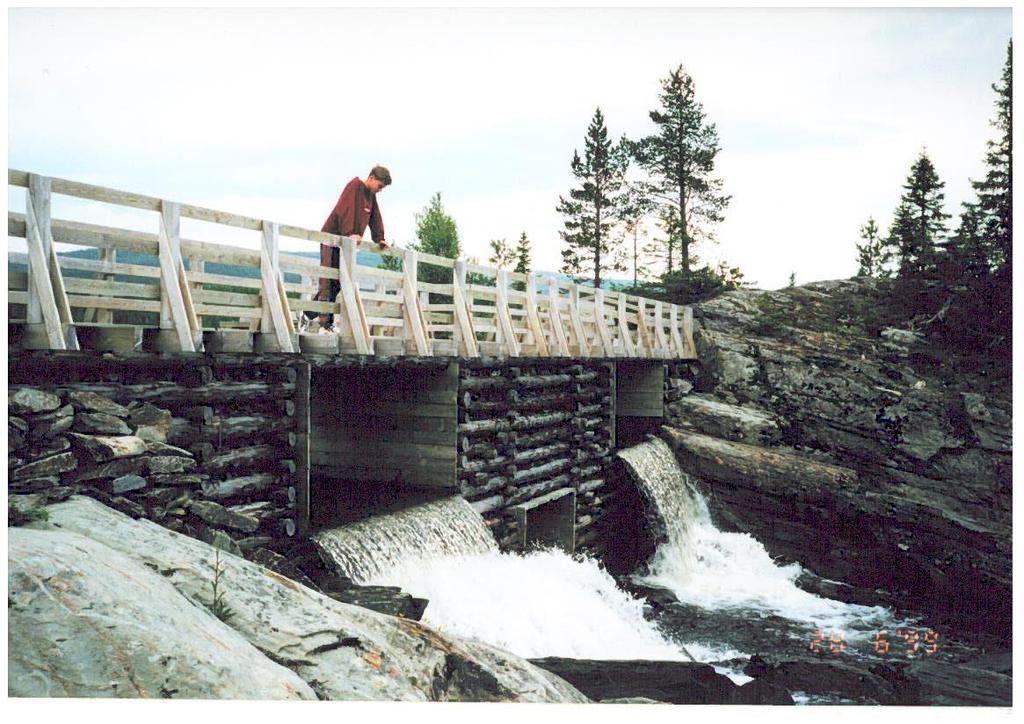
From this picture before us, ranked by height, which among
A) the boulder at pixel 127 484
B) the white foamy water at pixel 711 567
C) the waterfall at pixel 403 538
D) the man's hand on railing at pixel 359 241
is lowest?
the white foamy water at pixel 711 567

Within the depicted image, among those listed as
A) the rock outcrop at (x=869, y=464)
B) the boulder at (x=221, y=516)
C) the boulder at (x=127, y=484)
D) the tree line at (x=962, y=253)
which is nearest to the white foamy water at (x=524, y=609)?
the boulder at (x=221, y=516)

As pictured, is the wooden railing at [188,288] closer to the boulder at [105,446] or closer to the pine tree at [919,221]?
the boulder at [105,446]

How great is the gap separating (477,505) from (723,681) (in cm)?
474

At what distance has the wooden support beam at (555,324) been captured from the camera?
1505 centimetres

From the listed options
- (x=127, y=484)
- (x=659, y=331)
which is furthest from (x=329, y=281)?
(x=659, y=331)

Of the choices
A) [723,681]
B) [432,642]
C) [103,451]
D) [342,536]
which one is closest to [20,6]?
[103,451]

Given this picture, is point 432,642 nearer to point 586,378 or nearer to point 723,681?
point 723,681

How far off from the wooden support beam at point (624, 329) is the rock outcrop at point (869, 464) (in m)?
2.69

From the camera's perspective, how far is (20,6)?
706cm

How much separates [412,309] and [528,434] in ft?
15.7

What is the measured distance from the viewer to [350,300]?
8.91m

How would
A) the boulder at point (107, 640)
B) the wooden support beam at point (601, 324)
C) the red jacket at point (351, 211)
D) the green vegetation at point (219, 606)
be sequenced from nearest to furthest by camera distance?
the boulder at point (107, 640) → the green vegetation at point (219, 606) → the red jacket at point (351, 211) → the wooden support beam at point (601, 324)

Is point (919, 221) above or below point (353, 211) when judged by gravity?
above

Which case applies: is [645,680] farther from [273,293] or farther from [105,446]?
[105,446]
